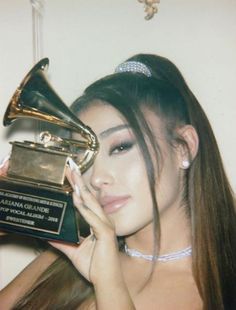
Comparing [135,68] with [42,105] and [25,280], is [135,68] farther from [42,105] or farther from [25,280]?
[25,280]

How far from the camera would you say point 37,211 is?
90 cm

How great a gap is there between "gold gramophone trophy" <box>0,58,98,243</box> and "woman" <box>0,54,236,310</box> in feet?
0.16

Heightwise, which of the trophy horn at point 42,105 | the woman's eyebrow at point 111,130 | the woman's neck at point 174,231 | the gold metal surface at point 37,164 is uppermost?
the trophy horn at point 42,105

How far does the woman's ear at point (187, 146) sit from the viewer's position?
39.9 inches

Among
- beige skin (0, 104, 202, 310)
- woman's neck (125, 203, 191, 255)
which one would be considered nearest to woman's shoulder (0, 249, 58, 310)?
beige skin (0, 104, 202, 310)

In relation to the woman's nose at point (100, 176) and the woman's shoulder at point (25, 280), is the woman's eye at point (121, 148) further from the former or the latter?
the woman's shoulder at point (25, 280)

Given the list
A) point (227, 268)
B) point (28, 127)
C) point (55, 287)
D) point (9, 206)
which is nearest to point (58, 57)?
point (28, 127)

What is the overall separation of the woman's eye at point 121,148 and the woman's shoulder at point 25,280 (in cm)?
40

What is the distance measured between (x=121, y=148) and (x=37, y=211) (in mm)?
264

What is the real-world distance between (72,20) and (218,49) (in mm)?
467

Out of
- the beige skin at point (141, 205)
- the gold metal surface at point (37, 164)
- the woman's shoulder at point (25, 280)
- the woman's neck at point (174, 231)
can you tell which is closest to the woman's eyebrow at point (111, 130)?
the beige skin at point (141, 205)

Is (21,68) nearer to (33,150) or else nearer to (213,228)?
(33,150)

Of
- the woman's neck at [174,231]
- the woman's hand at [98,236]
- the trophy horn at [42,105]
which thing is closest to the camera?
the woman's hand at [98,236]

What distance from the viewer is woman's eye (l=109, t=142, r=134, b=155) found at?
0.98m
